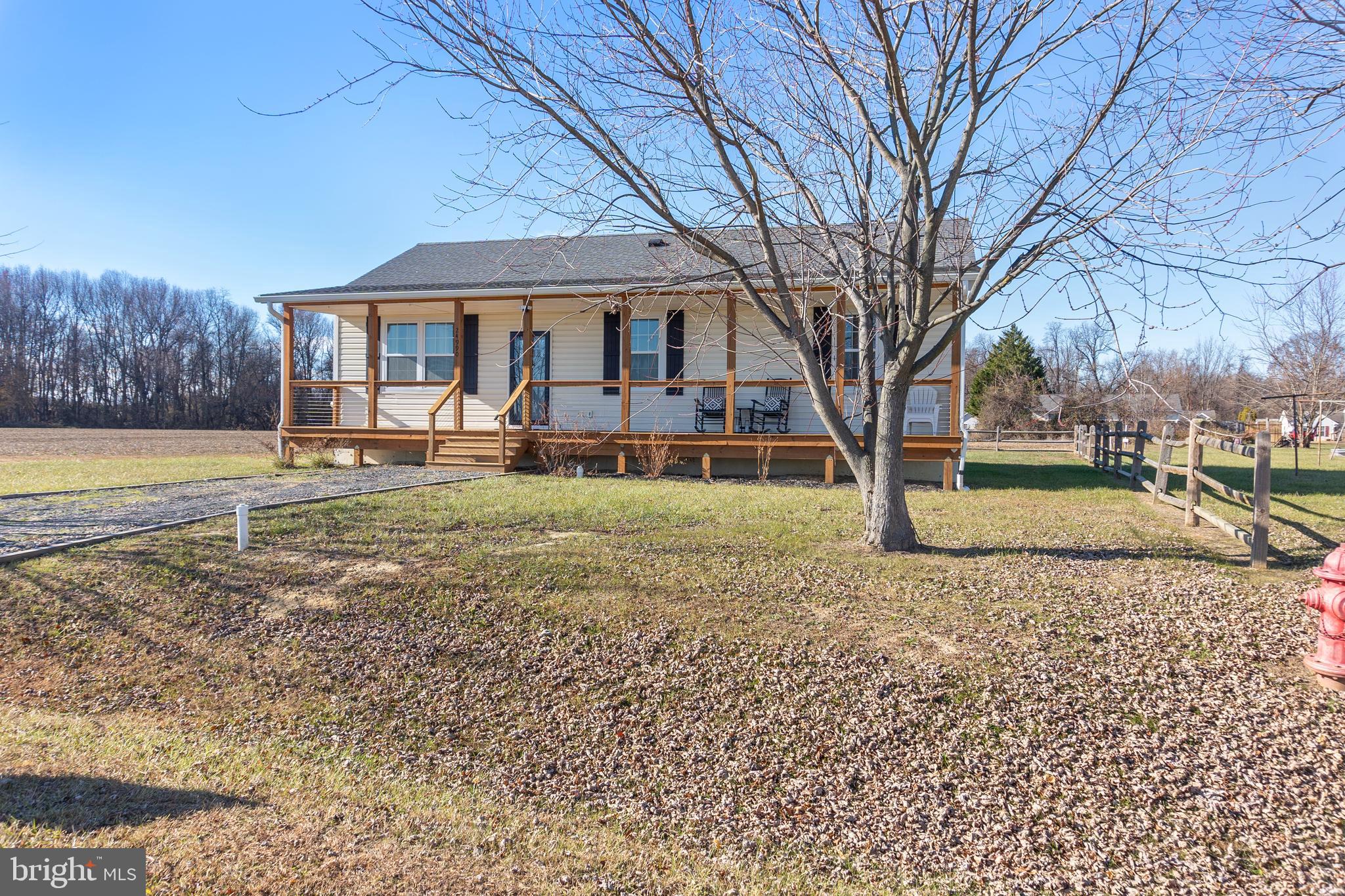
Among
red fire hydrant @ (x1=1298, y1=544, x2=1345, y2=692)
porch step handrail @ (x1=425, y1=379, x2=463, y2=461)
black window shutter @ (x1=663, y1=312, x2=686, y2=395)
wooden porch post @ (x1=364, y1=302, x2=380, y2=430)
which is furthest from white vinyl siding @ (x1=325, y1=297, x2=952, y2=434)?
red fire hydrant @ (x1=1298, y1=544, x2=1345, y2=692)

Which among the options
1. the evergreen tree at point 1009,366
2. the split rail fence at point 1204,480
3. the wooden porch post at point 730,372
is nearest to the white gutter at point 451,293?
the wooden porch post at point 730,372

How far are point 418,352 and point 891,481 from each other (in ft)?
39.1

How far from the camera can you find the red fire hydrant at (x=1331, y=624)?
12.5 ft

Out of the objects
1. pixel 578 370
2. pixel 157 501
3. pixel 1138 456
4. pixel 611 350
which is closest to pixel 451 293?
pixel 578 370

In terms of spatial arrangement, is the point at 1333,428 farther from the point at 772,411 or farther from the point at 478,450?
the point at 478,450

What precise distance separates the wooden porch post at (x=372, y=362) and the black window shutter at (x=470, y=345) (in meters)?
1.70

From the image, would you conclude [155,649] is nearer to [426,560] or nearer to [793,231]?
[426,560]

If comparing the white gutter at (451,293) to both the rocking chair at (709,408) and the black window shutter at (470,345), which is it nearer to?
the black window shutter at (470,345)

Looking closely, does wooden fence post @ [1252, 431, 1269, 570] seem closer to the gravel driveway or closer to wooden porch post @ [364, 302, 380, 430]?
the gravel driveway

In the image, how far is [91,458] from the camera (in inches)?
674

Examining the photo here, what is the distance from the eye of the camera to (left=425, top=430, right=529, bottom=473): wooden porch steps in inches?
511

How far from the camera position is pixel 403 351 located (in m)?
15.6

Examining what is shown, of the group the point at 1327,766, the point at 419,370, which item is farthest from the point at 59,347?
the point at 1327,766

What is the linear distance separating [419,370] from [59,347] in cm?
4512
